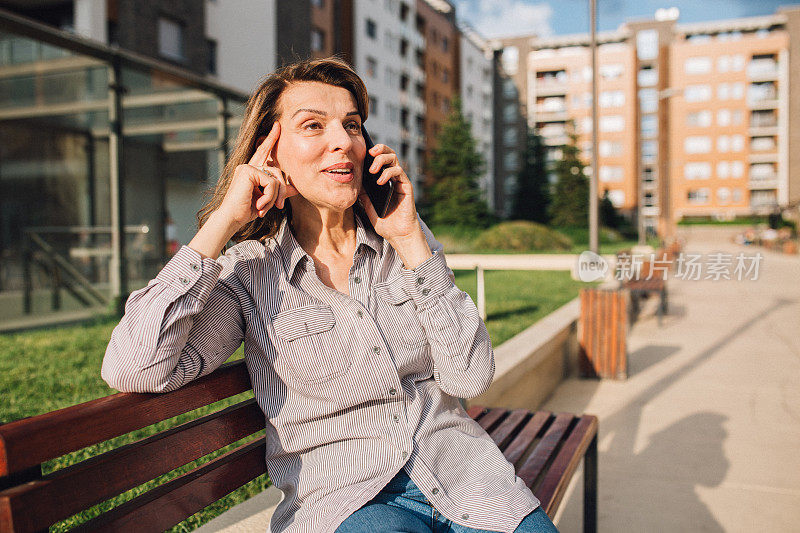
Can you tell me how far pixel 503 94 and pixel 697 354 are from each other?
70594 millimetres

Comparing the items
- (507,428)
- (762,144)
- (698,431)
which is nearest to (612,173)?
(762,144)

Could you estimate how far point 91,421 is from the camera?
4.73 feet

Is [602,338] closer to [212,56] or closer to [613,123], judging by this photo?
[212,56]

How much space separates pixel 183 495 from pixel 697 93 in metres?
79.3

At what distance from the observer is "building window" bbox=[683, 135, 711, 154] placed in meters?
71.1

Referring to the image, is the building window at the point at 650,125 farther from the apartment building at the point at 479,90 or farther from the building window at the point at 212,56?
the building window at the point at 212,56

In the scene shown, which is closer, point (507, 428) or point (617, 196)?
point (507, 428)

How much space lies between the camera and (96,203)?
→ 11164mm

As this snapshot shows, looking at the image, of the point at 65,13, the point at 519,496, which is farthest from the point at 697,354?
the point at 65,13

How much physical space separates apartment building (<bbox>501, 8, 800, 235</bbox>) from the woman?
70045 mm

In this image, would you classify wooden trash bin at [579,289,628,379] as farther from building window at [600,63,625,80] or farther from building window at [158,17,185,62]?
building window at [600,63,625,80]

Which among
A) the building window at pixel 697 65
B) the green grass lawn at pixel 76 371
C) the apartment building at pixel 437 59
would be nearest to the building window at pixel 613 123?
the building window at pixel 697 65

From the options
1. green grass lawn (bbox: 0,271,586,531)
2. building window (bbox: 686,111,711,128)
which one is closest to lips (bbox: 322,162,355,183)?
green grass lawn (bbox: 0,271,586,531)

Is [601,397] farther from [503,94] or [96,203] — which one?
[503,94]
